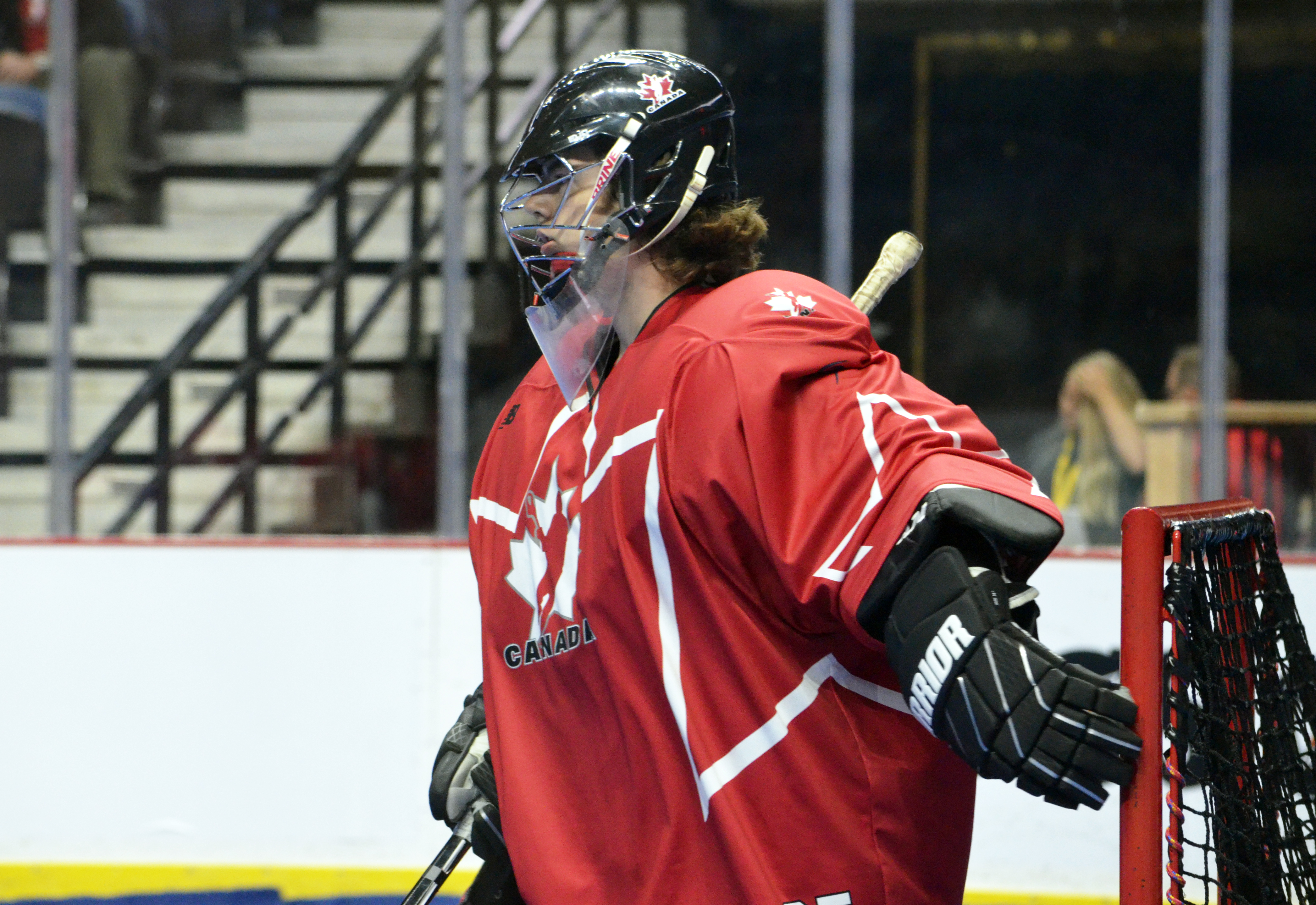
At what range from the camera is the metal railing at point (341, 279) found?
150 inches

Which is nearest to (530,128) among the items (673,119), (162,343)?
(673,119)

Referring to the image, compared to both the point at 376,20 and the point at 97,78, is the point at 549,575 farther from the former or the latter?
the point at 97,78

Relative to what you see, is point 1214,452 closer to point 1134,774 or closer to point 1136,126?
point 1136,126

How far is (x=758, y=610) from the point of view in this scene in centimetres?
133

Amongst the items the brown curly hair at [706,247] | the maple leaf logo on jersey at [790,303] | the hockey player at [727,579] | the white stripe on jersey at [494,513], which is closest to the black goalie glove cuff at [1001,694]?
the hockey player at [727,579]

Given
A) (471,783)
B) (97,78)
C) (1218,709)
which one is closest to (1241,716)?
(1218,709)

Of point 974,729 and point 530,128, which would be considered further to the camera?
point 530,128

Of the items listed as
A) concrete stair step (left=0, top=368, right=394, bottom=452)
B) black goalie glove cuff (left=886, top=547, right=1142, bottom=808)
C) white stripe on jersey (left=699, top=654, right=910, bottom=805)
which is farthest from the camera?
concrete stair step (left=0, top=368, right=394, bottom=452)

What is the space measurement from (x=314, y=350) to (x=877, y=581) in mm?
2983

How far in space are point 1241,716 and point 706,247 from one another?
76 centimetres

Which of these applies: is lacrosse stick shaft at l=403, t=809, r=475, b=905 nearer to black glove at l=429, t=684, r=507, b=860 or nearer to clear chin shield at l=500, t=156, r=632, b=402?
black glove at l=429, t=684, r=507, b=860

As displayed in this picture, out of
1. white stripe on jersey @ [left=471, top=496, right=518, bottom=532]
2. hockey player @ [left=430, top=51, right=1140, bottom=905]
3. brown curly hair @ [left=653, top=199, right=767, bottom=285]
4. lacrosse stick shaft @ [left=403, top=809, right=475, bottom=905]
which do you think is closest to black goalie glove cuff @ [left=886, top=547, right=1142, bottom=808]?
hockey player @ [left=430, top=51, right=1140, bottom=905]

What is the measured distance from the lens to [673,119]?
4.94ft

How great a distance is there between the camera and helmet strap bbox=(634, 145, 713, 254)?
1487mm
